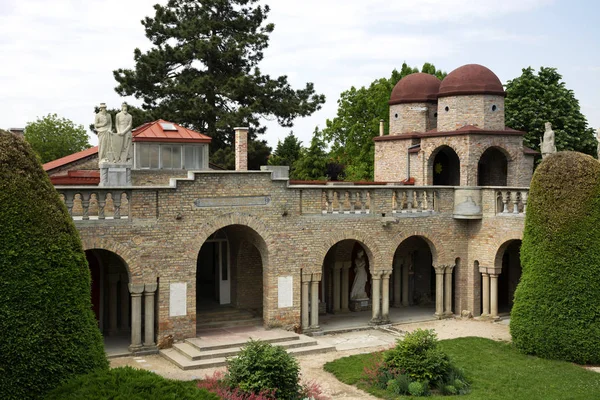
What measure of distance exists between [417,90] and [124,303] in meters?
16.9

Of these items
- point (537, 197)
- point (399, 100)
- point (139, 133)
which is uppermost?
point (399, 100)

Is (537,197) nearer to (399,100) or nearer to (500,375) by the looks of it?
(500,375)

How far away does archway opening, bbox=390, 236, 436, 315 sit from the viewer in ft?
96.6

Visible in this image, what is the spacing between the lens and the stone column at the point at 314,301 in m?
23.9

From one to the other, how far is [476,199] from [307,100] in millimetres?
22809

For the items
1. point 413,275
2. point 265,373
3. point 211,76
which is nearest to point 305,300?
point 413,275

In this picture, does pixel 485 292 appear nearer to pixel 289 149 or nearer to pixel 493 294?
pixel 493 294

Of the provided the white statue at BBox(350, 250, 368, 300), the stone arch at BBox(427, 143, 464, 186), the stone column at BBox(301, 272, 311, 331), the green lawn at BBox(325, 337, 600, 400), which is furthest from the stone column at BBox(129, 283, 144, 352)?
the stone arch at BBox(427, 143, 464, 186)

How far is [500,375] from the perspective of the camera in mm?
18812

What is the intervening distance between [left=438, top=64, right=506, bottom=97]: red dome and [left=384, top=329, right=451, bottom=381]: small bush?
14.7 meters

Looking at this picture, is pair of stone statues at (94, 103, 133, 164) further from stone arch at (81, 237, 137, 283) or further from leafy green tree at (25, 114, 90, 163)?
leafy green tree at (25, 114, 90, 163)

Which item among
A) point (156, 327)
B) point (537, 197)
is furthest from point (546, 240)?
point (156, 327)

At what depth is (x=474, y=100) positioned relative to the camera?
97.2ft

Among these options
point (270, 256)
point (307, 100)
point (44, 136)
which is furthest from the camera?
point (44, 136)
